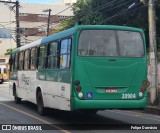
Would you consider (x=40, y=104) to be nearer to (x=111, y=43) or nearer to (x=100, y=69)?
(x=100, y=69)

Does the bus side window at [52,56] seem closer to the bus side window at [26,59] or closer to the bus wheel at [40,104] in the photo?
the bus wheel at [40,104]

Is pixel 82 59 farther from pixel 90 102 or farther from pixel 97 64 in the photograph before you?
pixel 90 102

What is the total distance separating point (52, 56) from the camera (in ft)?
45.1

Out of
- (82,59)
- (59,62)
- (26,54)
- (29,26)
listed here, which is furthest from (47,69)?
(29,26)

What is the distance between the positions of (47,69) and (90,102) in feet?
10.6

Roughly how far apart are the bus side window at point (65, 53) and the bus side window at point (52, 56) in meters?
0.62

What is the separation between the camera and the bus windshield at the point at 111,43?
11.9m

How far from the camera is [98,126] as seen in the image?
12312 mm

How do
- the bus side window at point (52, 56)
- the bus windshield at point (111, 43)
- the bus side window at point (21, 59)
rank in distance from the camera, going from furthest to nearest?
1. the bus side window at point (21, 59)
2. the bus side window at point (52, 56)
3. the bus windshield at point (111, 43)

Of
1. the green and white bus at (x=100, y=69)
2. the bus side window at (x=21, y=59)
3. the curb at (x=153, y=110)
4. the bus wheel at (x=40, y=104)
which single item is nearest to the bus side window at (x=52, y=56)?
the green and white bus at (x=100, y=69)

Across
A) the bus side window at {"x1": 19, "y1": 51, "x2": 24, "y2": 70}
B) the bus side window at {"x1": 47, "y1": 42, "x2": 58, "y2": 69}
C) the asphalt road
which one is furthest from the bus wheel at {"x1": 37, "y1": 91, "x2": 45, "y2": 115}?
the bus side window at {"x1": 19, "y1": 51, "x2": 24, "y2": 70}

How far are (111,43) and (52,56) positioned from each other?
8.15 feet

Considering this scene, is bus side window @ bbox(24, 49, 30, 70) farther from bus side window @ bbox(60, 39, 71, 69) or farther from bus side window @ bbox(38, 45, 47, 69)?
bus side window @ bbox(60, 39, 71, 69)

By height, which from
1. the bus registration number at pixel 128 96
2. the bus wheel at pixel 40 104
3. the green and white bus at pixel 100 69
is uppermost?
the green and white bus at pixel 100 69
